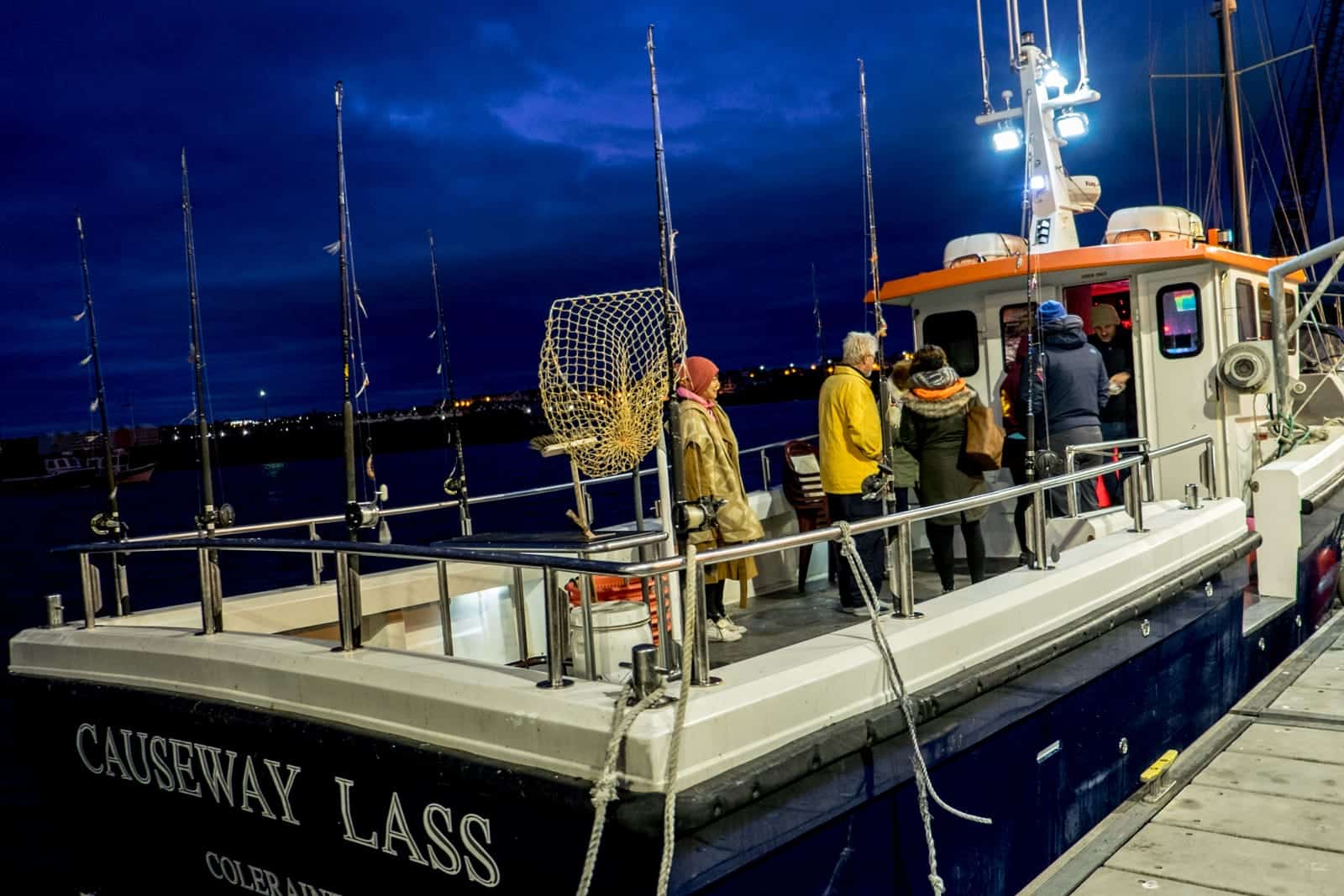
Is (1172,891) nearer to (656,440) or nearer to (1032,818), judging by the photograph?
(1032,818)

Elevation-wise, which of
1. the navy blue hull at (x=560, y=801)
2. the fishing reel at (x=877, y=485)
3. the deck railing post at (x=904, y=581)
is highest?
the fishing reel at (x=877, y=485)

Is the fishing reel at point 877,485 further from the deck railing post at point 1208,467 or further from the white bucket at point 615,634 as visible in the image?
the deck railing post at point 1208,467

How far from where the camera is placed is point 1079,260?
686 cm

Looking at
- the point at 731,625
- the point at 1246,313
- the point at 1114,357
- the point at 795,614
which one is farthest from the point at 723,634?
the point at 1246,313

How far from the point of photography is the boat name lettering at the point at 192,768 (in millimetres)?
3273

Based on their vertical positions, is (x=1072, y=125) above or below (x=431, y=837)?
above

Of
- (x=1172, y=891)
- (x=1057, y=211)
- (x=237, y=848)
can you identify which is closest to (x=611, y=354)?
(x=237, y=848)

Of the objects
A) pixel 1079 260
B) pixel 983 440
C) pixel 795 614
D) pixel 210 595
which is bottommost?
pixel 795 614

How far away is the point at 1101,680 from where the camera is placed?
13.7ft

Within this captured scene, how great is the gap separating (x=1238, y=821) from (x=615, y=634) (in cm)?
281

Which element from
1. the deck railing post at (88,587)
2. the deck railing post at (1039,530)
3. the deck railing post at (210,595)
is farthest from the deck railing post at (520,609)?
the deck railing post at (1039,530)

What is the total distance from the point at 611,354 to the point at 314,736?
1.85 meters

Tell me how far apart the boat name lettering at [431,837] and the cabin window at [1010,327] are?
5620 millimetres

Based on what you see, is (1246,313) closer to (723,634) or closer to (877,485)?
(877,485)
